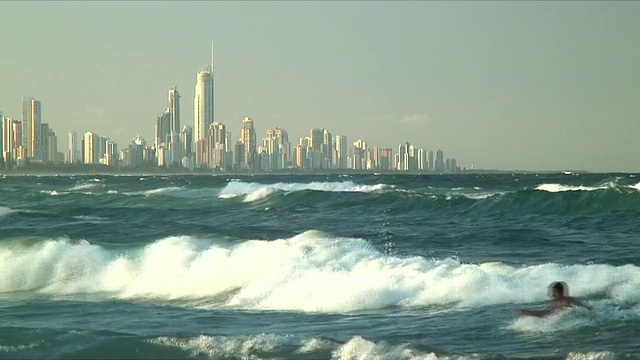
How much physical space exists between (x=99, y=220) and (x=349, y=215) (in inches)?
436

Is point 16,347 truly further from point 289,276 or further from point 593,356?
point 593,356

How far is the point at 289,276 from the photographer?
60.8 ft

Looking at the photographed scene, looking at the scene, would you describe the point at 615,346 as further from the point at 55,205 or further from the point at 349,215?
the point at 55,205

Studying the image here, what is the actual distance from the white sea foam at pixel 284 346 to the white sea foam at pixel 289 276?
11.3 ft

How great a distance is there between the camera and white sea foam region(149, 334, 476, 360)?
1127 cm

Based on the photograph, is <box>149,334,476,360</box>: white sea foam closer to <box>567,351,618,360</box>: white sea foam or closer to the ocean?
the ocean

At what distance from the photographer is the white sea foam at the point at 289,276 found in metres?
15.9

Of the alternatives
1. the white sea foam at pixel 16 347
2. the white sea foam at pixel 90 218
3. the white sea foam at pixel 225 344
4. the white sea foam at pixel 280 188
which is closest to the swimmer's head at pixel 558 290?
the white sea foam at pixel 225 344

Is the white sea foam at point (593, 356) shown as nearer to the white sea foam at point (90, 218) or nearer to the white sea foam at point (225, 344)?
the white sea foam at point (225, 344)

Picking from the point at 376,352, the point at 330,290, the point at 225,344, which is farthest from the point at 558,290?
the point at 330,290

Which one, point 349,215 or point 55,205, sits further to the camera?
point 55,205

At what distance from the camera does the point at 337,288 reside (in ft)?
55.6

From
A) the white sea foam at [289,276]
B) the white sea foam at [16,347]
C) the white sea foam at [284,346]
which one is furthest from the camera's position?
the white sea foam at [289,276]

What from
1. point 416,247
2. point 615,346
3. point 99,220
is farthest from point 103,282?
point 99,220
